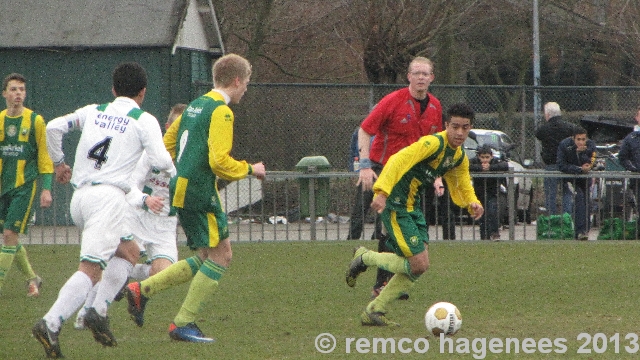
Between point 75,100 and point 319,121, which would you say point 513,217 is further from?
point 75,100

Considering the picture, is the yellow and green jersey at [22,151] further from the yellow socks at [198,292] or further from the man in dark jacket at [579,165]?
the man in dark jacket at [579,165]

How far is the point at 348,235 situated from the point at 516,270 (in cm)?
417

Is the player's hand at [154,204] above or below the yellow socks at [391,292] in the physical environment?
above

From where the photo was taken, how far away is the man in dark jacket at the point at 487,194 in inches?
572

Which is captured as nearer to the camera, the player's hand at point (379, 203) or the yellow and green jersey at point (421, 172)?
the player's hand at point (379, 203)

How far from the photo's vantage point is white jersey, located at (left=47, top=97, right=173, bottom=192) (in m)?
6.70

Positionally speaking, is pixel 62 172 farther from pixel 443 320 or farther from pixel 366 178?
pixel 443 320

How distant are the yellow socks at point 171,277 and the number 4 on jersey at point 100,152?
35.1 inches

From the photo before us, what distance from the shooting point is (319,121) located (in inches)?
701

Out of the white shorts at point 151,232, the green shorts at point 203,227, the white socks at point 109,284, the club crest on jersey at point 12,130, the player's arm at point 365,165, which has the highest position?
the club crest on jersey at point 12,130

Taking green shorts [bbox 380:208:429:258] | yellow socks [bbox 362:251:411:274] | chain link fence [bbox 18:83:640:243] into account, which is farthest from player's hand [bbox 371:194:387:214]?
chain link fence [bbox 18:83:640:243]

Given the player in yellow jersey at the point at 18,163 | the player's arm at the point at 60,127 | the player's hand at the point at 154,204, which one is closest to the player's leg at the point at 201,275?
the player's hand at the point at 154,204

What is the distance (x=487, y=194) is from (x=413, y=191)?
7.21 metres

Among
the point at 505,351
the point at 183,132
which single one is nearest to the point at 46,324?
the point at 183,132
